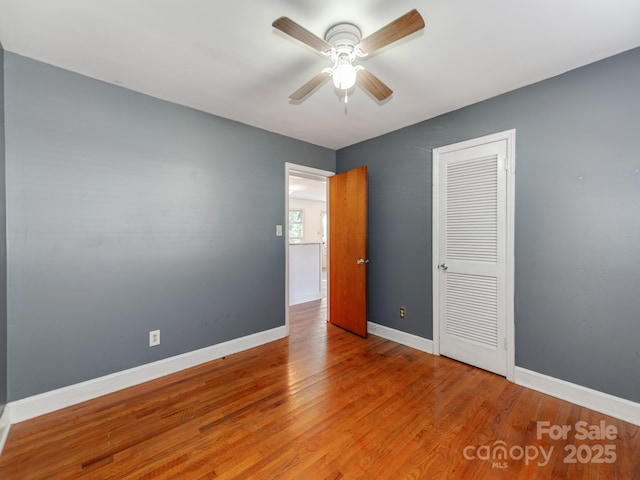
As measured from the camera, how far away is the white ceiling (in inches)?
57.0

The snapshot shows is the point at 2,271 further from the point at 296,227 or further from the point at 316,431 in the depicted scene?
the point at 296,227

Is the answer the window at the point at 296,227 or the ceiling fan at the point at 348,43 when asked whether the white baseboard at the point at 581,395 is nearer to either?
the ceiling fan at the point at 348,43

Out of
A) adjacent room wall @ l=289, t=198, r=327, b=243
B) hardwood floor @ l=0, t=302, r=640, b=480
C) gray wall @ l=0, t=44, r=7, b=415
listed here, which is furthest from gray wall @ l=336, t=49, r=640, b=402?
adjacent room wall @ l=289, t=198, r=327, b=243

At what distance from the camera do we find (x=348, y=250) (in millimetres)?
3471

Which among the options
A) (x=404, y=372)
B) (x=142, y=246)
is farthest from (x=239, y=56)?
(x=404, y=372)

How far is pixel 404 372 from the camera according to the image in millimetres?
2471

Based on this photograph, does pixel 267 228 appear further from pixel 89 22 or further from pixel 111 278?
pixel 89 22

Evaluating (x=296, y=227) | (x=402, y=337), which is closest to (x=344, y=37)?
(x=402, y=337)

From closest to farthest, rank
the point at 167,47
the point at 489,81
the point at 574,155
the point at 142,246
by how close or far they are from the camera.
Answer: the point at 167,47
the point at 574,155
the point at 489,81
the point at 142,246

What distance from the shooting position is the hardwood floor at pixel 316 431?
146 cm

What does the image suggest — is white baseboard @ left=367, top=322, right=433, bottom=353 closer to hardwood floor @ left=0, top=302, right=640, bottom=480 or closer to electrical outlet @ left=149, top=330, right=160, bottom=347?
hardwood floor @ left=0, top=302, right=640, bottom=480

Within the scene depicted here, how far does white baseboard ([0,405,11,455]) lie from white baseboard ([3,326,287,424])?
3 cm

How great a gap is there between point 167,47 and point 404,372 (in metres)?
3.11

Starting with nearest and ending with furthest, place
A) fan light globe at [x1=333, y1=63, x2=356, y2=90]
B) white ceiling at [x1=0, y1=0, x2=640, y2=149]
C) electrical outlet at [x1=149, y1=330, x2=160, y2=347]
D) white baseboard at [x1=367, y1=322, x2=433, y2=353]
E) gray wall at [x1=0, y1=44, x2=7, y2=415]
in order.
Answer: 1. white ceiling at [x1=0, y1=0, x2=640, y2=149]
2. fan light globe at [x1=333, y1=63, x2=356, y2=90]
3. gray wall at [x1=0, y1=44, x2=7, y2=415]
4. electrical outlet at [x1=149, y1=330, x2=160, y2=347]
5. white baseboard at [x1=367, y1=322, x2=433, y2=353]
